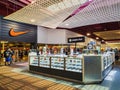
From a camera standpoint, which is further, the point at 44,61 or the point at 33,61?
the point at 33,61

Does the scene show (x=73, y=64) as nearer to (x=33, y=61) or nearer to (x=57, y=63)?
(x=57, y=63)

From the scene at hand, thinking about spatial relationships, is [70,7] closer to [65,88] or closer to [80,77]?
[80,77]

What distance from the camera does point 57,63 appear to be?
584 centimetres

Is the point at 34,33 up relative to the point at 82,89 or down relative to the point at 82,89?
up

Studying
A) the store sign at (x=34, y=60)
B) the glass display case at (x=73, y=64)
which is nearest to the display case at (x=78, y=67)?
the glass display case at (x=73, y=64)

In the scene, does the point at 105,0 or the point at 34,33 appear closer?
the point at 105,0

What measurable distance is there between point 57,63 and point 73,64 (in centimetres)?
92

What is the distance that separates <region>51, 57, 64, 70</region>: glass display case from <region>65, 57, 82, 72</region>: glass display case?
302 mm

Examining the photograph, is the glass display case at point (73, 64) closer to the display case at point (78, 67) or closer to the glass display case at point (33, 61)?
the display case at point (78, 67)

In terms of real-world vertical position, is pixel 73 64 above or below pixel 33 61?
above

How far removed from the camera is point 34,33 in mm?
13336

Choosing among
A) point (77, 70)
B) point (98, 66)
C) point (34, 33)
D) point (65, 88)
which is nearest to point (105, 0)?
point (98, 66)

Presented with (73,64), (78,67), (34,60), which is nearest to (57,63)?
(73,64)

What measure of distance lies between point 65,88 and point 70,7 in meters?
4.12
